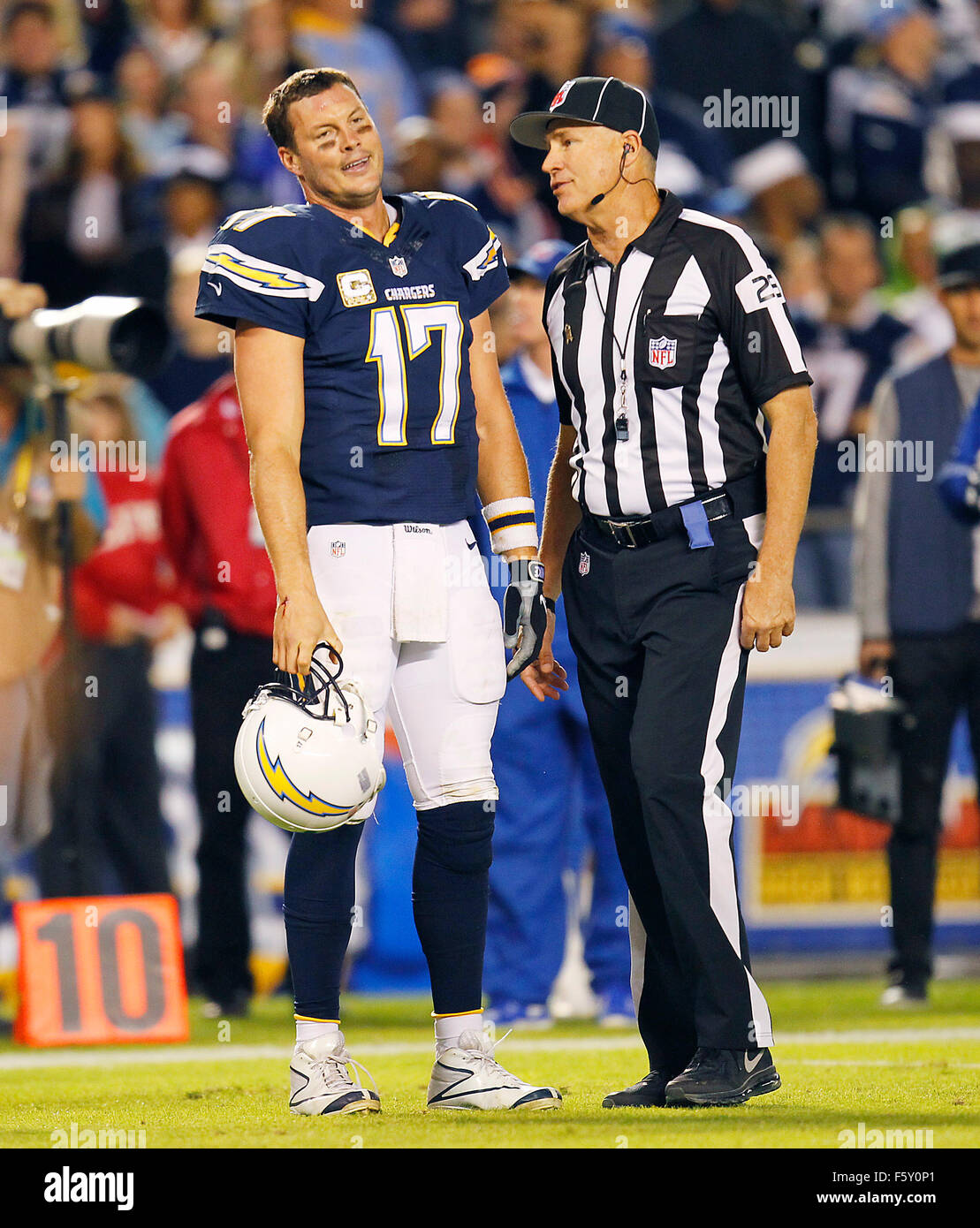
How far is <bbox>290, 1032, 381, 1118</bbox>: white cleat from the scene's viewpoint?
381 cm

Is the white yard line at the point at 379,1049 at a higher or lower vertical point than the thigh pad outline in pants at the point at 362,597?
lower

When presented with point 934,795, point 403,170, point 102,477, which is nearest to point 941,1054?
point 934,795

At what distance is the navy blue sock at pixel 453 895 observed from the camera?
3.95 meters

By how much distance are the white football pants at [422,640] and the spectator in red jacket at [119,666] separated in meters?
3.06

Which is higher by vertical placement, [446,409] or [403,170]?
[403,170]

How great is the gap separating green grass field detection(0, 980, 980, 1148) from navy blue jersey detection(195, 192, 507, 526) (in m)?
1.20

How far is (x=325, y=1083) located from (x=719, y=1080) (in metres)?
0.77

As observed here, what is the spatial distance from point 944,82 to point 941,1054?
6811 mm

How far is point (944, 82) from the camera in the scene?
10.4 meters

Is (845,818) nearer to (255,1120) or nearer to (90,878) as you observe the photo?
(90,878)
